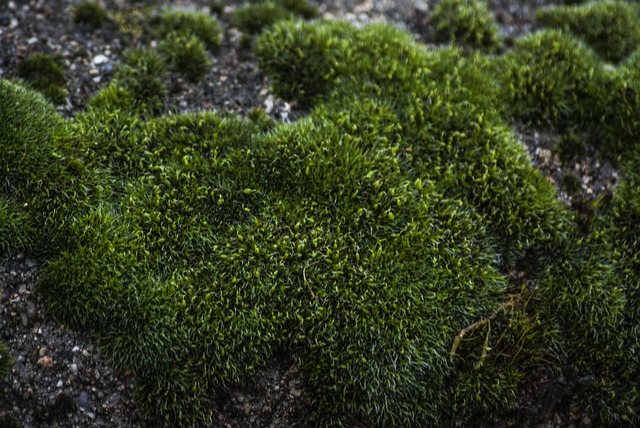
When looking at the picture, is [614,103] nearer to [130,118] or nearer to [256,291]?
[256,291]

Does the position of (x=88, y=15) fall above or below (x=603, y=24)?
below

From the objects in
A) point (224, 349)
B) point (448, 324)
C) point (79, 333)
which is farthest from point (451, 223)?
point (79, 333)

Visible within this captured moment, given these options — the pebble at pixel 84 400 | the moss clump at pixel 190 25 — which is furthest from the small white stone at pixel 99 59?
the pebble at pixel 84 400

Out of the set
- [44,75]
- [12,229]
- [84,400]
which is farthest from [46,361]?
[44,75]

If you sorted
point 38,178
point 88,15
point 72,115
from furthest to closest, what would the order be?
point 88,15
point 72,115
point 38,178

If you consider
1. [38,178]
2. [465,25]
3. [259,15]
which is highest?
[465,25]

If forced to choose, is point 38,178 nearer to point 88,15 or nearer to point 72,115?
point 72,115
